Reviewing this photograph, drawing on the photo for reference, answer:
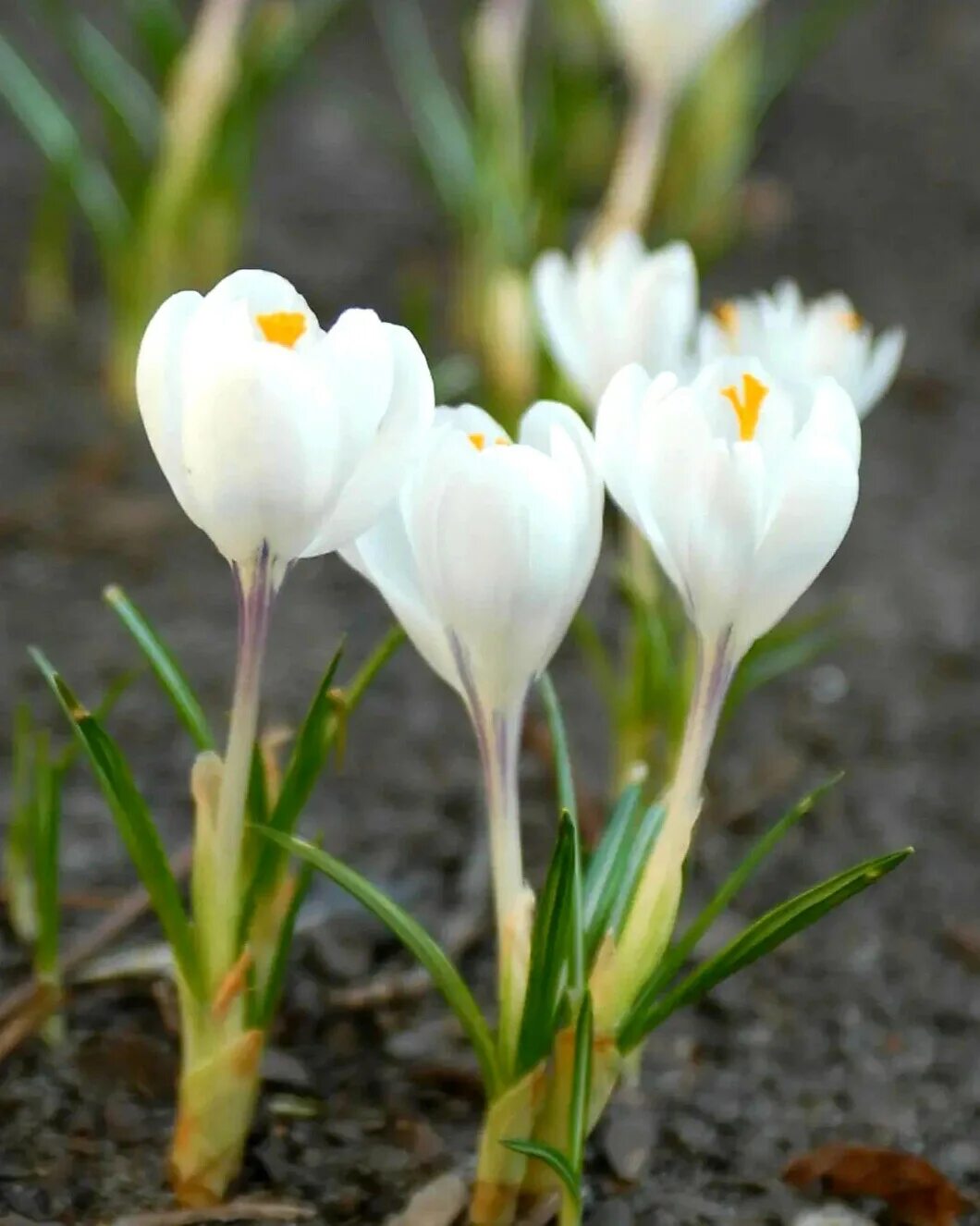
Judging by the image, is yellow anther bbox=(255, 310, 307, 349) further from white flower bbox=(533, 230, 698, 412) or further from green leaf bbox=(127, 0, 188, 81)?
green leaf bbox=(127, 0, 188, 81)

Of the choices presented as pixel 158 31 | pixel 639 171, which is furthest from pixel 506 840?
pixel 158 31

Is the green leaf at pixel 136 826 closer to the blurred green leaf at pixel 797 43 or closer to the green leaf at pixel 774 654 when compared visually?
the green leaf at pixel 774 654

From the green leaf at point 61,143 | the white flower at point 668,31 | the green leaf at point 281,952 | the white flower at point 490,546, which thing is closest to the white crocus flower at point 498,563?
the white flower at point 490,546

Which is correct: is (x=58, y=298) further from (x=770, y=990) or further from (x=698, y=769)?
(x=698, y=769)

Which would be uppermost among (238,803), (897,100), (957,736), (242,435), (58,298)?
(897,100)

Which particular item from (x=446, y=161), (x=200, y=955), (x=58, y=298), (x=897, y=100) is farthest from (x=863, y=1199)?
(x=897, y=100)

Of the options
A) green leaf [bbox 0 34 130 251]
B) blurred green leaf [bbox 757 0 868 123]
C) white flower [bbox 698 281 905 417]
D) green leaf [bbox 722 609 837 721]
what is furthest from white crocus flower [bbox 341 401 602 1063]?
blurred green leaf [bbox 757 0 868 123]
